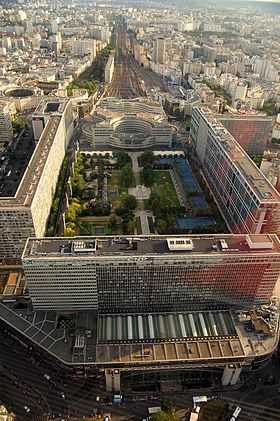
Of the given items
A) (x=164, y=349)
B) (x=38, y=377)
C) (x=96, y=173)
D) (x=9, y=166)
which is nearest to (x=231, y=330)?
(x=164, y=349)

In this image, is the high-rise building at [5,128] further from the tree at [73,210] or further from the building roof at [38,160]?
the tree at [73,210]

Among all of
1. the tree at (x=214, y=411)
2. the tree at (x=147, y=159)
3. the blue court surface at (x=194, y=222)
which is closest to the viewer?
the tree at (x=214, y=411)

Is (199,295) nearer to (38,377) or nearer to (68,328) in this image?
(68,328)

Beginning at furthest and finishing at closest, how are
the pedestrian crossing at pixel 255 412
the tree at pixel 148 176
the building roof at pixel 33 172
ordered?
the tree at pixel 148 176
the building roof at pixel 33 172
the pedestrian crossing at pixel 255 412

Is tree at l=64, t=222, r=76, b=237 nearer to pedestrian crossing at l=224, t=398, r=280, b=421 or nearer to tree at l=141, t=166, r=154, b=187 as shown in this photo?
tree at l=141, t=166, r=154, b=187

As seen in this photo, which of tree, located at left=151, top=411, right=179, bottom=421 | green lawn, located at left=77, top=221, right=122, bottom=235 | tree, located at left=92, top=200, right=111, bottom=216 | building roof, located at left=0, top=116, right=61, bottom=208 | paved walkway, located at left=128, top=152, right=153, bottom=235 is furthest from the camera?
tree, located at left=92, top=200, right=111, bottom=216

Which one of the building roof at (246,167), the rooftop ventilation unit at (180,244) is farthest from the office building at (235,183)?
the rooftop ventilation unit at (180,244)

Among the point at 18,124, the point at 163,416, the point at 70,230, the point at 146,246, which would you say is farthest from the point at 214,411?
the point at 18,124

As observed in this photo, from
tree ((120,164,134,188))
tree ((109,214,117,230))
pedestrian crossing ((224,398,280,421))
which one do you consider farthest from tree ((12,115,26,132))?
pedestrian crossing ((224,398,280,421))
